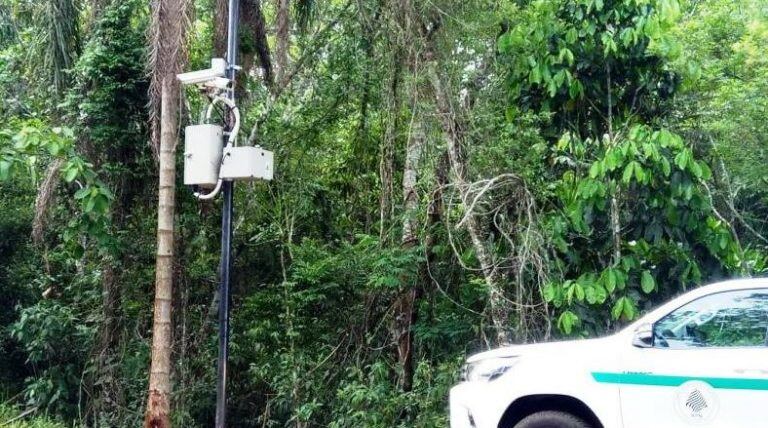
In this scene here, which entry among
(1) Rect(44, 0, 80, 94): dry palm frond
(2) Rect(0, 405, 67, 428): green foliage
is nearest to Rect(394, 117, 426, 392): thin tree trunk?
(2) Rect(0, 405, 67, 428): green foliage

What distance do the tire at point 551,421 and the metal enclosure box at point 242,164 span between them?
3418 mm

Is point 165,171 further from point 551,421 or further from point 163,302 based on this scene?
point 551,421

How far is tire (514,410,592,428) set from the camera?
18.9 feet

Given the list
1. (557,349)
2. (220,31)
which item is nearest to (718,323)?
(557,349)

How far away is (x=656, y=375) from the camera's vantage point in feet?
17.9

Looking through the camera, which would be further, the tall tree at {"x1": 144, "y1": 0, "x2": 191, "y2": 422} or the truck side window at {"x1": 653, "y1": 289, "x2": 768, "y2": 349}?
the tall tree at {"x1": 144, "y1": 0, "x2": 191, "y2": 422}

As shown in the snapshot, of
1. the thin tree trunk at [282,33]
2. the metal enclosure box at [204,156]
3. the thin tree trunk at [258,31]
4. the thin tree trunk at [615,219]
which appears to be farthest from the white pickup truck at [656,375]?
the thin tree trunk at [258,31]

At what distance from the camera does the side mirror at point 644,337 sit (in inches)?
222

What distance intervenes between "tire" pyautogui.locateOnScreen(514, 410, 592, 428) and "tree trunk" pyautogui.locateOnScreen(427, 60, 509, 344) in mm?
2795

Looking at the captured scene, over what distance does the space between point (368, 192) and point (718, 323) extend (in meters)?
7.18

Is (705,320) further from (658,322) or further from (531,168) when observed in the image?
(531,168)

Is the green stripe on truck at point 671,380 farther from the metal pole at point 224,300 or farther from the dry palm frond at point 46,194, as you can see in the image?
the dry palm frond at point 46,194

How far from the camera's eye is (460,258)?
905cm

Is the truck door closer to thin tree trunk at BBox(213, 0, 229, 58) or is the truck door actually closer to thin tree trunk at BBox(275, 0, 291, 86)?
thin tree trunk at BBox(275, 0, 291, 86)
